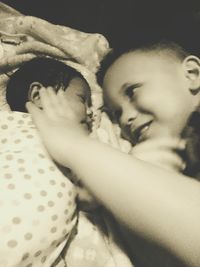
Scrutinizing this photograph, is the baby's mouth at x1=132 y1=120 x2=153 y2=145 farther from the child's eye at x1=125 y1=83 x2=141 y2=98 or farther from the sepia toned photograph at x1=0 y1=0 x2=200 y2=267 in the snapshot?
the child's eye at x1=125 y1=83 x2=141 y2=98

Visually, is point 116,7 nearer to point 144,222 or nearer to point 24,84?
point 24,84

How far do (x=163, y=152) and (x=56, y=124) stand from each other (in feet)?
0.97

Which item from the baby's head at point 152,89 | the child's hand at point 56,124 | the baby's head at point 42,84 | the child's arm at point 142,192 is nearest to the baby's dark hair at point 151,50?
the baby's head at point 152,89

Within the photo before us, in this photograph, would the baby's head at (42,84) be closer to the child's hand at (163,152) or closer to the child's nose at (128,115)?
the child's nose at (128,115)

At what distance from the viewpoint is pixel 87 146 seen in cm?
99

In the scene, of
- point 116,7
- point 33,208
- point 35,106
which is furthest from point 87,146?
point 116,7

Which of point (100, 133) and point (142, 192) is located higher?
point (142, 192)

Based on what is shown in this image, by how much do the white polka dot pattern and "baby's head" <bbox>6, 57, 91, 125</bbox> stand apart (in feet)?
0.77

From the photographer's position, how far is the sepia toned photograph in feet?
2.89

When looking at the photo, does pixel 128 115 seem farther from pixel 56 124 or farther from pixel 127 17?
pixel 127 17

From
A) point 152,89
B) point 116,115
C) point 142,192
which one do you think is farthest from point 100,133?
point 142,192

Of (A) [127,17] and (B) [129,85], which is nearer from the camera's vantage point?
(B) [129,85]

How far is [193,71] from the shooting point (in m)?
1.29

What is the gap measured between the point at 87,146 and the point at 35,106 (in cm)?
29
